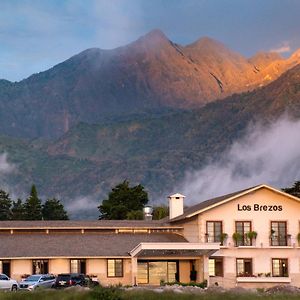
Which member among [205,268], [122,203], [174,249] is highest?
[122,203]

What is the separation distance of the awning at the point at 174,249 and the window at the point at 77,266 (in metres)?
4.30

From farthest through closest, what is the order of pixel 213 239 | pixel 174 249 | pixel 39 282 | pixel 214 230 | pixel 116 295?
pixel 214 230 < pixel 213 239 < pixel 174 249 < pixel 39 282 < pixel 116 295

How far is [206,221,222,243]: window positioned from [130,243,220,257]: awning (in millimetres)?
3220

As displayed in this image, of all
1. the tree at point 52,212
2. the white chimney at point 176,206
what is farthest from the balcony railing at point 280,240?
the tree at point 52,212

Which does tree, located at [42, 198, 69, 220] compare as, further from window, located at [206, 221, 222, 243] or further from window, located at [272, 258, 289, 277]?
window, located at [272, 258, 289, 277]

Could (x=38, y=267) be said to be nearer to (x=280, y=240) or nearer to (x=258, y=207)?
(x=258, y=207)

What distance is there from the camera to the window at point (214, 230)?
72.0 m

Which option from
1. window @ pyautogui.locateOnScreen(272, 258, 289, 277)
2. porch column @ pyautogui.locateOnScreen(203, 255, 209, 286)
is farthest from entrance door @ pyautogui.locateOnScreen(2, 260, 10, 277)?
window @ pyautogui.locateOnScreen(272, 258, 289, 277)

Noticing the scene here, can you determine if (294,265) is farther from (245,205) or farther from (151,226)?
(151,226)

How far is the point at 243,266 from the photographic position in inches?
2822

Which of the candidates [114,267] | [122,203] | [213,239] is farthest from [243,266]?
[122,203]

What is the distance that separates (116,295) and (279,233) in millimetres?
34087

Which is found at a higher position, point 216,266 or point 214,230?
point 214,230

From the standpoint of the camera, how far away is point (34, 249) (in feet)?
227
